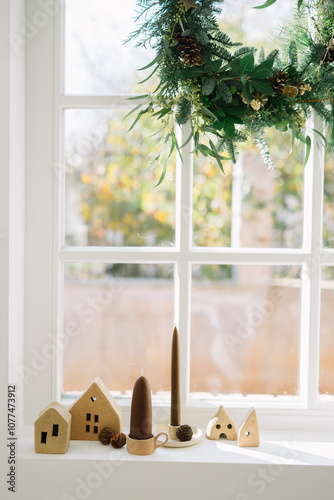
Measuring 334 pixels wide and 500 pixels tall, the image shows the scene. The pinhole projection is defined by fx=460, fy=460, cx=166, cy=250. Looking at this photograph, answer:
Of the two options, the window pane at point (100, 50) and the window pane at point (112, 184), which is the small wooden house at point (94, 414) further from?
the window pane at point (100, 50)

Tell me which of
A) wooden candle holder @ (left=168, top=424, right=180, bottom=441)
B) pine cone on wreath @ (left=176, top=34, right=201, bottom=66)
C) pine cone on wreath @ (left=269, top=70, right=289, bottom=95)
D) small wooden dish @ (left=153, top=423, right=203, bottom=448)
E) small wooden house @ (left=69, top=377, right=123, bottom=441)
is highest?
pine cone on wreath @ (left=176, top=34, right=201, bottom=66)

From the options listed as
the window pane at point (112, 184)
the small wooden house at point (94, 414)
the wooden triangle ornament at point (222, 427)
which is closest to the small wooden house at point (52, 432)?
the small wooden house at point (94, 414)

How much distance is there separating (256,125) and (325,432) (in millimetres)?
893

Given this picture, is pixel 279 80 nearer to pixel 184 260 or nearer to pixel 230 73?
pixel 230 73

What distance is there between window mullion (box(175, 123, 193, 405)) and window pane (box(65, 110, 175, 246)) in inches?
2.0

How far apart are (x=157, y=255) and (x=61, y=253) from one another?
0.90 feet

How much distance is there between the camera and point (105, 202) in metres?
1.80

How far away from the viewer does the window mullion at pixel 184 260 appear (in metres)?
1.30

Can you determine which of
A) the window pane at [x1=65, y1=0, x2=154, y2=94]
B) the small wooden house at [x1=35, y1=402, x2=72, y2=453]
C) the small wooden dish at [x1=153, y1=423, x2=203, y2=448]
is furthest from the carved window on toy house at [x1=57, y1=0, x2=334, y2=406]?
the small wooden house at [x1=35, y1=402, x2=72, y2=453]

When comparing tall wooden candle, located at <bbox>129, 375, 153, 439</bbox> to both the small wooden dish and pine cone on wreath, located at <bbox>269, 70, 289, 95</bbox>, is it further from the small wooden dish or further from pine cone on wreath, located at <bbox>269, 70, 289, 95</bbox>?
pine cone on wreath, located at <bbox>269, 70, 289, 95</bbox>

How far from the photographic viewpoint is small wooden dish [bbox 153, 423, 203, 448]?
1.19 m

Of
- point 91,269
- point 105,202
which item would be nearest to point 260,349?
point 91,269

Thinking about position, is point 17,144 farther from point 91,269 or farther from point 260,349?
point 260,349

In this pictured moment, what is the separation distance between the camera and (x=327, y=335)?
142 cm
